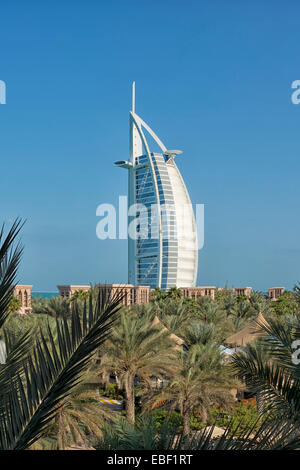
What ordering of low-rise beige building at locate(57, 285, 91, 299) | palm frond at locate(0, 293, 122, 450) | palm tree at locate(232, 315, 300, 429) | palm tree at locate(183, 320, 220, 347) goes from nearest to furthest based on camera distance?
palm frond at locate(0, 293, 122, 450), palm tree at locate(232, 315, 300, 429), palm tree at locate(183, 320, 220, 347), low-rise beige building at locate(57, 285, 91, 299)

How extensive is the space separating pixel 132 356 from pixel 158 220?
70.1 metres

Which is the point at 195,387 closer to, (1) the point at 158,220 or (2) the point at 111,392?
(2) the point at 111,392

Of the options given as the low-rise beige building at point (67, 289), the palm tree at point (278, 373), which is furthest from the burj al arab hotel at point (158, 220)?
the palm tree at point (278, 373)

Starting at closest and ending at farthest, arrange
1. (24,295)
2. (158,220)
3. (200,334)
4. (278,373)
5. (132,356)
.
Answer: (278,373) → (132,356) → (200,334) → (24,295) → (158,220)

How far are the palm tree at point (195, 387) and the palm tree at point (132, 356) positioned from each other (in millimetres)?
705

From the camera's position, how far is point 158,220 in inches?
3413

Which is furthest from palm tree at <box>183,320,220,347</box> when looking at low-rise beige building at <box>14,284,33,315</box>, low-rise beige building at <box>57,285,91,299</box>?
low-rise beige building at <box>57,285,91,299</box>

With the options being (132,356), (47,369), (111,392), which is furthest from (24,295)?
(47,369)

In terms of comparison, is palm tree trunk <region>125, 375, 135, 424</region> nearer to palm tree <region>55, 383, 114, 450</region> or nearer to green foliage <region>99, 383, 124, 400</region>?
palm tree <region>55, 383, 114, 450</region>

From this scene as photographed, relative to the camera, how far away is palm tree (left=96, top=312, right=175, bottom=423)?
16578 mm

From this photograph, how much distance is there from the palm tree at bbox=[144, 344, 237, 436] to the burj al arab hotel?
2706 inches

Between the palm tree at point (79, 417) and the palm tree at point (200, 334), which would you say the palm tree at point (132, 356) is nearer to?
the palm tree at point (79, 417)

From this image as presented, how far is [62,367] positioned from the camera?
A: 3.02m
